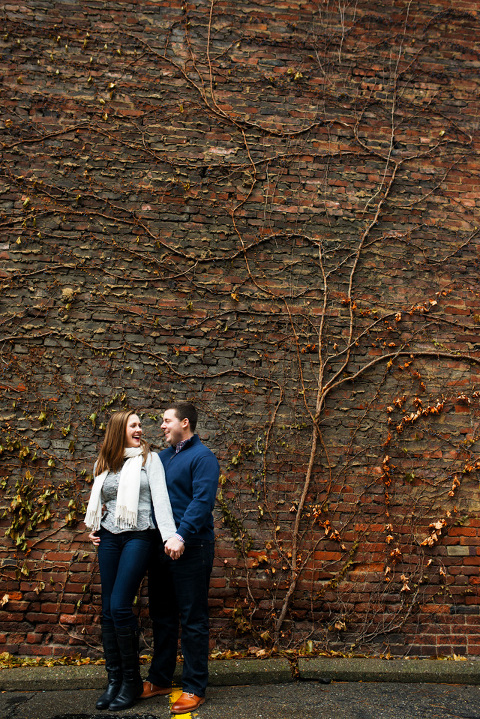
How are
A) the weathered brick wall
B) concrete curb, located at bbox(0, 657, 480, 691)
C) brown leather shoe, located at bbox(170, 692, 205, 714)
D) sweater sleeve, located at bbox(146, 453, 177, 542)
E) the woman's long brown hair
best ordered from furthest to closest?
the weathered brick wall
concrete curb, located at bbox(0, 657, 480, 691)
the woman's long brown hair
sweater sleeve, located at bbox(146, 453, 177, 542)
brown leather shoe, located at bbox(170, 692, 205, 714)

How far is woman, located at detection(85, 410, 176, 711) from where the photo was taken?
121 inches

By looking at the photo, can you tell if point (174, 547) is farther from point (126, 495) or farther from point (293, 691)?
point (293, 691)

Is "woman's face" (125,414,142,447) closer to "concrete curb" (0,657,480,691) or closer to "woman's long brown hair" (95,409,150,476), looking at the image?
"woman's long brown hair" (95,409,150,476)

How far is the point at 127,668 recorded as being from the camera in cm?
309

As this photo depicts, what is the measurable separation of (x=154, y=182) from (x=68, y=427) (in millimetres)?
2141

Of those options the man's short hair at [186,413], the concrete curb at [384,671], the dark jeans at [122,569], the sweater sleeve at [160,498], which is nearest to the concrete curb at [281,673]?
the concrete curb at [384,671]

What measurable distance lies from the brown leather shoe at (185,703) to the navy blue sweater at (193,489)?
2.72ft

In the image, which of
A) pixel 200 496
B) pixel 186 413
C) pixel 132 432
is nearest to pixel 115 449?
pixel 132 432

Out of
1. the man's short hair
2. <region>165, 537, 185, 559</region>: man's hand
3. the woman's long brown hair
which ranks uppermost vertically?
the man's short hair

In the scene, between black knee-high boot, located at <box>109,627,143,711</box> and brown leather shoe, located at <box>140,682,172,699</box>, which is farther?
brown leather shoe, located at <box>140,682,172,699</box>

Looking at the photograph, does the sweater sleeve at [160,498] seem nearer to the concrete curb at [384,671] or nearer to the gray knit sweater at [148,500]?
the gray knit sweater at [148,500]

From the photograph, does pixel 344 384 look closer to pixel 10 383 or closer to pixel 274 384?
pixel 274 384

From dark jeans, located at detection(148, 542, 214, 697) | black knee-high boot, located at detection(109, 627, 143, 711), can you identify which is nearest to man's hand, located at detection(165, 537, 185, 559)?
dark jeans, located at detection(148, 542, 214, 697)

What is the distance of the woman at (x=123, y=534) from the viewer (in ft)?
10.1
